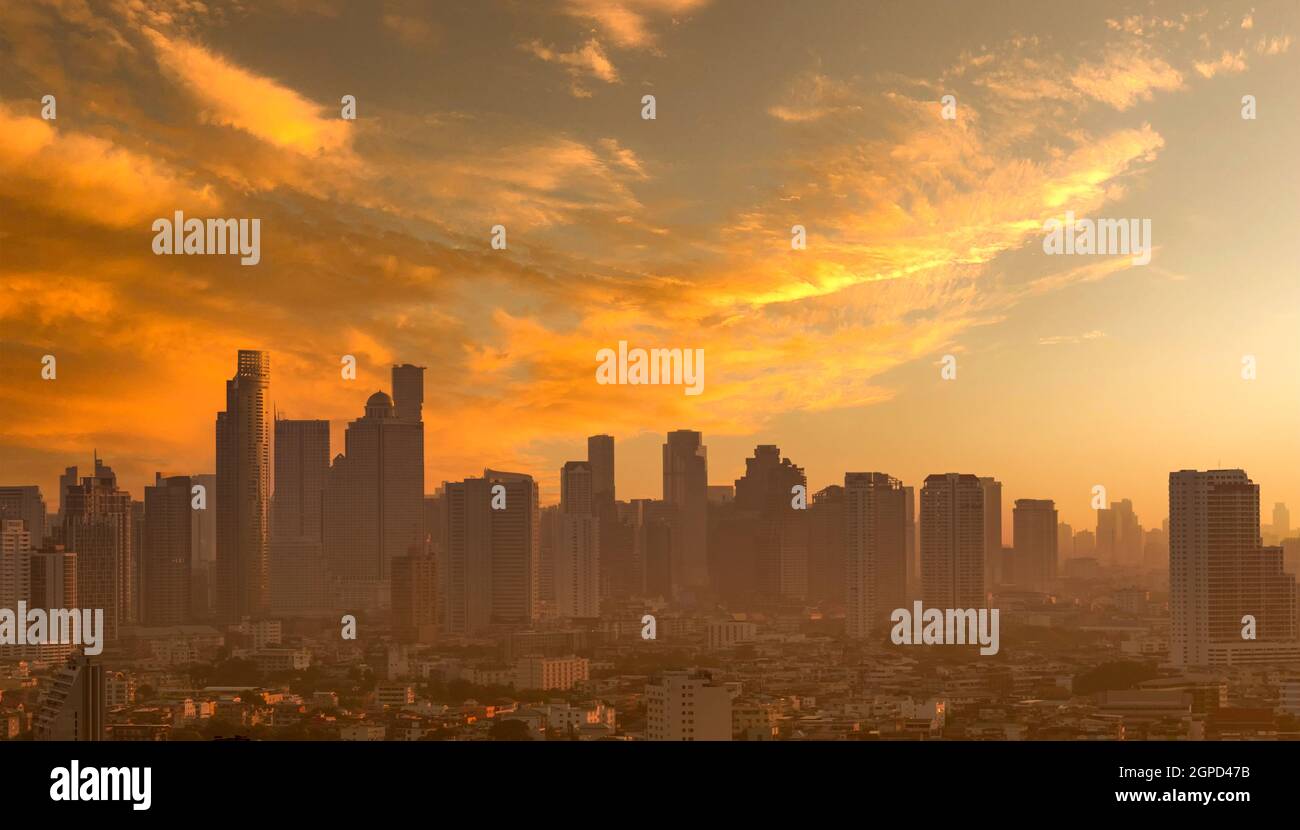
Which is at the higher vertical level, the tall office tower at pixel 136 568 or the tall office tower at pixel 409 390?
the tall office tower at pixel 409 390

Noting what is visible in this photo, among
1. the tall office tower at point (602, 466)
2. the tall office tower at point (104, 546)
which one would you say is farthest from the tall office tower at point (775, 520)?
the tall office tower at point (104, 546)

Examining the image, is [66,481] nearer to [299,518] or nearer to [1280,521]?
[299,518]

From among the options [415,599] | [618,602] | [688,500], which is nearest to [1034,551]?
[688,500]

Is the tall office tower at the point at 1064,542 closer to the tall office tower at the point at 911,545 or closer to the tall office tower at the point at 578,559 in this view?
the tall office tower at the point at 911,545

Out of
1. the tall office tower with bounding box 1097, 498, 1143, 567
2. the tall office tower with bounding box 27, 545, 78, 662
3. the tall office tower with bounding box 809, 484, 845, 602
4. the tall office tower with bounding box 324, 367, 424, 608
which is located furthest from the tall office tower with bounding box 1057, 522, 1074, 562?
the tall office tower with bounding box 27, 545, 78, 662

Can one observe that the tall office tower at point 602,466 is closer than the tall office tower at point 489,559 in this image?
Yes

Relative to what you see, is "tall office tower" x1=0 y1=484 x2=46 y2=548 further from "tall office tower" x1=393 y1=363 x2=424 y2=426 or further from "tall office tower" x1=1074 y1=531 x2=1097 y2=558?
"tall office tower" x1=1074 y1=531 x2=1097 y2=558

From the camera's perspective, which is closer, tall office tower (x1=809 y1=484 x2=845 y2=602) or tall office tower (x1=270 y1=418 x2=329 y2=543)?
tall office tower (x1=809 y1=484 x2=845 y2=602)
